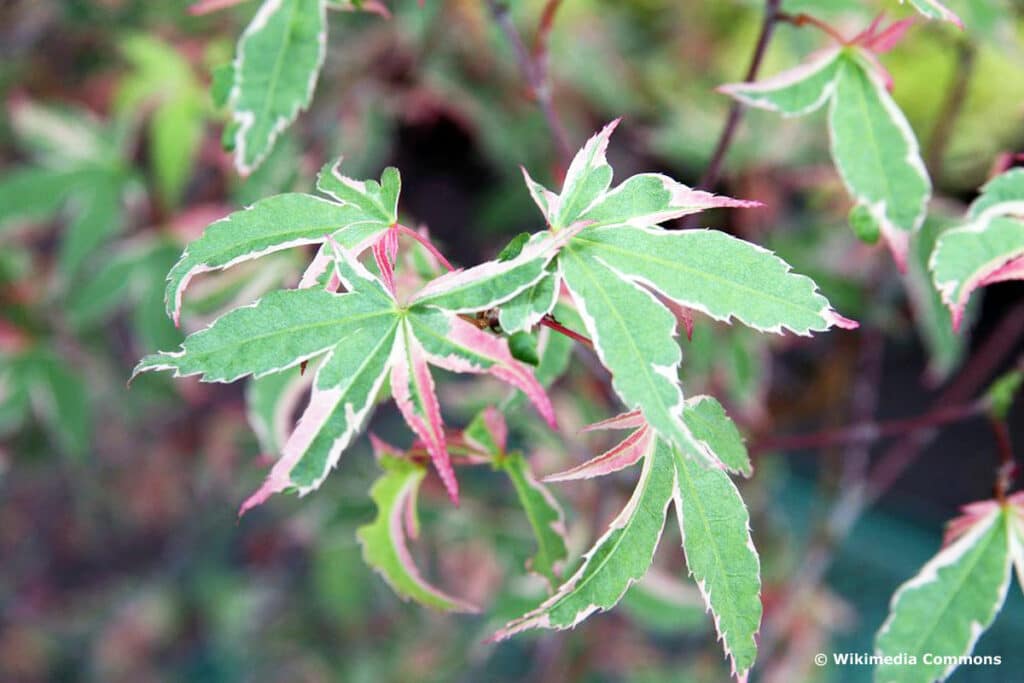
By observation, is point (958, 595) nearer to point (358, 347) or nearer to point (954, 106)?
point (358, 347)

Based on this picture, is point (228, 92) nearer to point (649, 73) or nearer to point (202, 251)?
point (202, 251)

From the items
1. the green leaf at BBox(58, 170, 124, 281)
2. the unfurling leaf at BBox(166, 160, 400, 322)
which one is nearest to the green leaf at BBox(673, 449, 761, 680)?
the unfurling leaf at BBox(166, 160, 400, 322)

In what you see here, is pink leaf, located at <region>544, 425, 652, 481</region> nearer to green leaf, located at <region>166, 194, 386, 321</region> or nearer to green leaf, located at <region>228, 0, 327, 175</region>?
green leaf, located at <region>166, 194, 386, 321</region>

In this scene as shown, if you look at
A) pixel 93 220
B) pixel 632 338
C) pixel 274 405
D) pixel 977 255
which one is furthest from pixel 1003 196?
pixel 93 220

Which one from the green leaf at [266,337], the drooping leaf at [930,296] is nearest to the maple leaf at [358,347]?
the green leaf at [266,337]

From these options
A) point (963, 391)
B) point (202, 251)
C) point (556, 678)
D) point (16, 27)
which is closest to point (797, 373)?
A: point (963, 391)

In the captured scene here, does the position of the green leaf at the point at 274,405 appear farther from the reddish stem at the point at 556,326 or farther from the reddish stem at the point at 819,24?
the reddish stem at the point at 819,24
